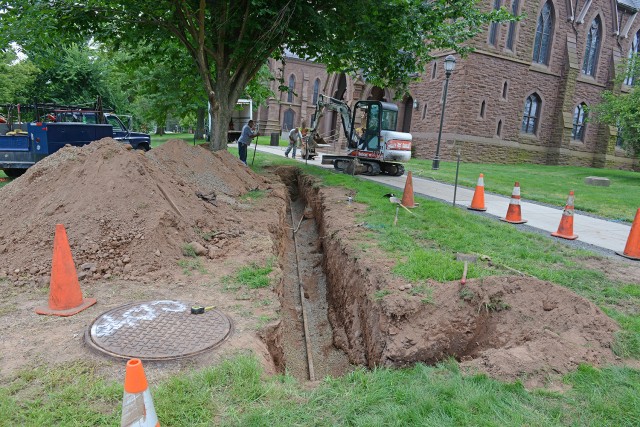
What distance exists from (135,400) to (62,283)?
93.7 inches

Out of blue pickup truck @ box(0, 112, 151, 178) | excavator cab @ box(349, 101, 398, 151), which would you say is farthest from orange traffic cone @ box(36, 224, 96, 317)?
excavator cab @ box(349, 101, 398, 151)

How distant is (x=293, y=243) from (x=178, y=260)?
4182 millimetres

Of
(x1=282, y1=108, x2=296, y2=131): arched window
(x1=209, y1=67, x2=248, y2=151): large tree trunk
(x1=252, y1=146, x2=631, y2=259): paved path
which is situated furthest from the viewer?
(x1=282, y1=108, x2=296, y2=131): arched window

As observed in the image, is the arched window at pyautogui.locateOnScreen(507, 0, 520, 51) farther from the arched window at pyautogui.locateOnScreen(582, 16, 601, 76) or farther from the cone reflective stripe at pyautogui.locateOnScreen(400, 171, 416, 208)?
the cone reflective stripe at pyautogui.locateOnScreen(400, 171, 416, 208)

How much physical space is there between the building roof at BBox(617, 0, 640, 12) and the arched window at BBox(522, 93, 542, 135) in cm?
952

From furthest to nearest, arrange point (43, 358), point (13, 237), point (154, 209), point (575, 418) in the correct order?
point (154, 209), point (13, 237), point (43, 358), point (575, 418)

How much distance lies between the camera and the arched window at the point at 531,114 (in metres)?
26.9

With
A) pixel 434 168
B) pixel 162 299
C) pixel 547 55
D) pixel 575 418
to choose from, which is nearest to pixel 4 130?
pixel 162 299

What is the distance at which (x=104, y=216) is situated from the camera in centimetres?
523

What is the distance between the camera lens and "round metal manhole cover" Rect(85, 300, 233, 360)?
3168mm

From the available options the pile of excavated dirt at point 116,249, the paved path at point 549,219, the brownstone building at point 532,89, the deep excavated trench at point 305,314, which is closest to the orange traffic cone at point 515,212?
the paved path at point 549,219

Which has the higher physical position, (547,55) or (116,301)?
(547,55)

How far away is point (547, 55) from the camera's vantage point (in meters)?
26.7

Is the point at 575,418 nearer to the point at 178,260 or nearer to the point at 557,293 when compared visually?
the point at 557,293
